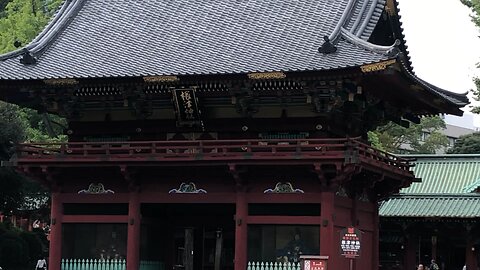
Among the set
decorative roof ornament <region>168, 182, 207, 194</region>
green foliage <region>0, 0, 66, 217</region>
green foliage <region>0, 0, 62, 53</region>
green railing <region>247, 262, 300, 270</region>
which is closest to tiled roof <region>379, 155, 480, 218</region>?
green railing <region>247, 262, 300, 270</region>

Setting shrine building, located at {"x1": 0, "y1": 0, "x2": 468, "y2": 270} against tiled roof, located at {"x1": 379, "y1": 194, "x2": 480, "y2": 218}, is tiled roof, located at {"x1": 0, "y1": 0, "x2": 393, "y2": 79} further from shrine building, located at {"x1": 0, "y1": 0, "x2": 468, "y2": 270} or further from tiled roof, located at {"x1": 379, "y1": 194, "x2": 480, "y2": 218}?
tiled roof, located at {"x1": 379, "y1": 194, "x2": 480, "y2": 218}

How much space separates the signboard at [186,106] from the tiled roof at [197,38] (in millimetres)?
714

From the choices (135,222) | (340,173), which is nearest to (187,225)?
Answer: (135,222)

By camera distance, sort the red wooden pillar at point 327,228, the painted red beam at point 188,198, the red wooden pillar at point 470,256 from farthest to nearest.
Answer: the red wooden pillar at point 470,256 < the painted red beam at point 188,198 < the red wooden pillar at point 327,228

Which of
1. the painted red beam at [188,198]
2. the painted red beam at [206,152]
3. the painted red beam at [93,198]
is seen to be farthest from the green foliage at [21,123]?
the painted red beam at [188,198]

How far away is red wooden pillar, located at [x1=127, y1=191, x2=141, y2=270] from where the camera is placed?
28.0 metres

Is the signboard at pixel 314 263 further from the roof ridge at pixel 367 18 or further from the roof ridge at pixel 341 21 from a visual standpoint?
the roof ridge at pixel 367 18

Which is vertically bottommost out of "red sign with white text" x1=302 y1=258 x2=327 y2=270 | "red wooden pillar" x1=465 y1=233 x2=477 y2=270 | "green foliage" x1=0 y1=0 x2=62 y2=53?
"red sign with white text" x1=302 y1=258 x2=327 y2=270

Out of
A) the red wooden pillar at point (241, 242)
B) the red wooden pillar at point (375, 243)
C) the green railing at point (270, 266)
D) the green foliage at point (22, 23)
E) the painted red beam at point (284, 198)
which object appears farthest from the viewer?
the green foliage at point (22, 23)

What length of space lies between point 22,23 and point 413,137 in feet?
106

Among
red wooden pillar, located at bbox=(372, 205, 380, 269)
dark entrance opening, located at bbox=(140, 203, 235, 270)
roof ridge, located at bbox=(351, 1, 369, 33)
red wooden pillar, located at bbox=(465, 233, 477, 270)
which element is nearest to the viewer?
roof ridge, located at bbox=(351, 1, 369, 33)

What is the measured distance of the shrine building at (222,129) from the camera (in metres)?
26.5

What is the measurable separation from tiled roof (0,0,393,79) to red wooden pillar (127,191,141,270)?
4.08 meters

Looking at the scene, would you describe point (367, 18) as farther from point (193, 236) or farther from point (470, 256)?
point (470, 256)
